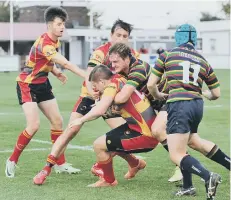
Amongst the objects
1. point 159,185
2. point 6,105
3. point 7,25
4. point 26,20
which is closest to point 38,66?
point 159,185

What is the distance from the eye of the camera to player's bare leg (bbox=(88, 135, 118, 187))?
7.62m

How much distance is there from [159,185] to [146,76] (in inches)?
51.7

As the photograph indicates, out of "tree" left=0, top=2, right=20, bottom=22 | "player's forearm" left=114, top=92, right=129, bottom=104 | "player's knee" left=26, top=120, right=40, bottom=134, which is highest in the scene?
"player's forearm" left=114, top=92, right=129, bottom=104

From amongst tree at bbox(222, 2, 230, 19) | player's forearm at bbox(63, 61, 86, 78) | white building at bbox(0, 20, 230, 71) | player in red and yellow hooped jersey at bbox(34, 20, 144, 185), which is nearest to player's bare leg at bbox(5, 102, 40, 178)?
Result: player in red and yellow hooped jersey at bbox(34, 20, 144, 185)

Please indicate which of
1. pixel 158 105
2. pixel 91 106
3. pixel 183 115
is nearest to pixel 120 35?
pixel 91 106

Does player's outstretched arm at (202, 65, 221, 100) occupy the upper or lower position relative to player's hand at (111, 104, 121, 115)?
upper

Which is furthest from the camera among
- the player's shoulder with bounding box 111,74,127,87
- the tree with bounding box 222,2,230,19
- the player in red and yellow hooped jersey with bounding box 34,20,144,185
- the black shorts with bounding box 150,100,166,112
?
the tree with bounding box 222,2,230,19

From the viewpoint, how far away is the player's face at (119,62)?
7.45 meters

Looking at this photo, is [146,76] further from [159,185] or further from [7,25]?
[7,25]

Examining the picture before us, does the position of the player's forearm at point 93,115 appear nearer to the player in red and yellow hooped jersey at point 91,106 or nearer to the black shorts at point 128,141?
the black shorts at point 128,141

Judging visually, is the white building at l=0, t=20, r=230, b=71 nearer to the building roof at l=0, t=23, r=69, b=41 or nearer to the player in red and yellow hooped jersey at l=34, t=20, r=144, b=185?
the building roof at l=0, t=23, r=69, b=41

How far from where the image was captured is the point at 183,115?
22.5ft

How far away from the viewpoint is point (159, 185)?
7863 mm

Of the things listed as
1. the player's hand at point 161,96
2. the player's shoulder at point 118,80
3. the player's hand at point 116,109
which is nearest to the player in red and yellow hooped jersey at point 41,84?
the player's shoulder at point 118,80
